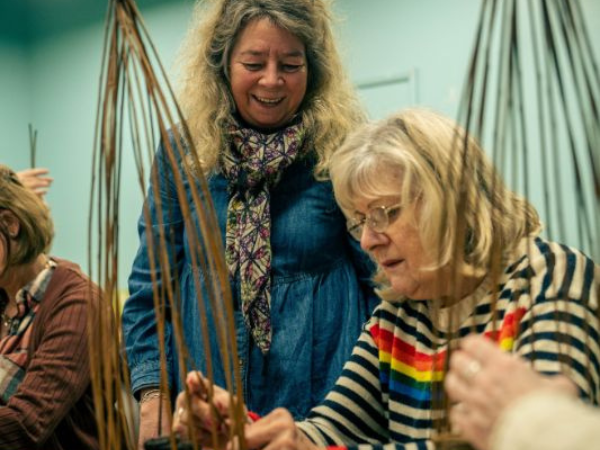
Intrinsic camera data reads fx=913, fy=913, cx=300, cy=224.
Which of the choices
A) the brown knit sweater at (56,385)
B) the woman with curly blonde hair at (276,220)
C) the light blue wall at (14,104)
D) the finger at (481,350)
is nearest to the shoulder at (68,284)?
the brown knit sweater at (56,385)

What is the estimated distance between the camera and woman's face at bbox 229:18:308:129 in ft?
4.25

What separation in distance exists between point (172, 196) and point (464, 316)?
51 centimetres

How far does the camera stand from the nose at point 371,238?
3.48 feet

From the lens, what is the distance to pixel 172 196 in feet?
4.47

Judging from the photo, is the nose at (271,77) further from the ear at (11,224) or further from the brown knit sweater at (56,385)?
the ear at (11,224)

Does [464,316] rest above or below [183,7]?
below

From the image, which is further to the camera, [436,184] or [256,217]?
[256,217]

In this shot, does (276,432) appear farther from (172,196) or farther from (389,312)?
(172,196)

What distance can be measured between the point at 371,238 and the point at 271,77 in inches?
13.2

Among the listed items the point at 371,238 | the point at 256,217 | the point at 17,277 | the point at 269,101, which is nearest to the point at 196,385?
the point at 371,238

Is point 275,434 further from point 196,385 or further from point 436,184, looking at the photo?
point 436,184

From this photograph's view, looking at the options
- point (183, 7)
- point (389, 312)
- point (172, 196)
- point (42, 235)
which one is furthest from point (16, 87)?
point (389, 312)

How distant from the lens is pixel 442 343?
3.50ft

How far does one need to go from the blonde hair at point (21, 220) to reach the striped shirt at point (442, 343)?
807 millimetres
